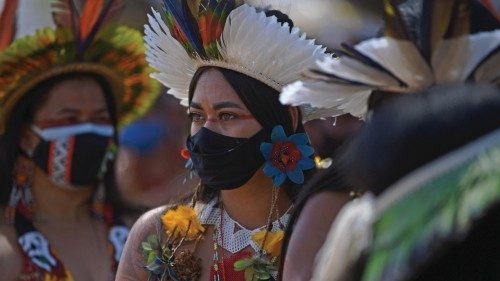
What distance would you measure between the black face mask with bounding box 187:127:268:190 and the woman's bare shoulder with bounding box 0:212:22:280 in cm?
157

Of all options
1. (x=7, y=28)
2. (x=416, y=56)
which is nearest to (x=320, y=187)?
(x=416, y=56)

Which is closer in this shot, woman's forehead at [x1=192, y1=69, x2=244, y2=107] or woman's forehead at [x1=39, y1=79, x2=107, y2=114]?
woman's forehead at [x1=192, y1=69, x2=244, y2=107]

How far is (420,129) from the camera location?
1.77m

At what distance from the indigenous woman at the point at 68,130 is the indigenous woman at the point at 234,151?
1490mm

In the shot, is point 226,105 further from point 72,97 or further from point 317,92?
point 72,97

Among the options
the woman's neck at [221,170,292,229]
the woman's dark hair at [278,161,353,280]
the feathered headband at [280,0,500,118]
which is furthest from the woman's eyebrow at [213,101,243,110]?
the feathered headband at [280,0,500,118]

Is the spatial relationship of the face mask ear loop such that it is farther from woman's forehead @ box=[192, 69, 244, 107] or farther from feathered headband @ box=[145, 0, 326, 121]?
woman's forehead @ box=[192, 69, 244, 107]

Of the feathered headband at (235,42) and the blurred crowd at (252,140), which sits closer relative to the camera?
the blurred crowd at (252,140)

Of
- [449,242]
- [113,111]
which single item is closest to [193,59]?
[113,111]

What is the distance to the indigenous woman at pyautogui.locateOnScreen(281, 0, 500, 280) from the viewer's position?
175cm

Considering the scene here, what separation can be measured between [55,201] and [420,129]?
3.84 m

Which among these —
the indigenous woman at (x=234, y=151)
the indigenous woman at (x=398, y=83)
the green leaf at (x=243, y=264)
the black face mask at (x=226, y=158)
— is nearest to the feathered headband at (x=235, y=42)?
the indigenous woman at (x=234, y=151)

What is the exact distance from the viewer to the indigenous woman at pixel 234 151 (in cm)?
370

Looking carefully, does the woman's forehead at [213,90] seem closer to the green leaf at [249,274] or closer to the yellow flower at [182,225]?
the yellow flower at [182,225]
